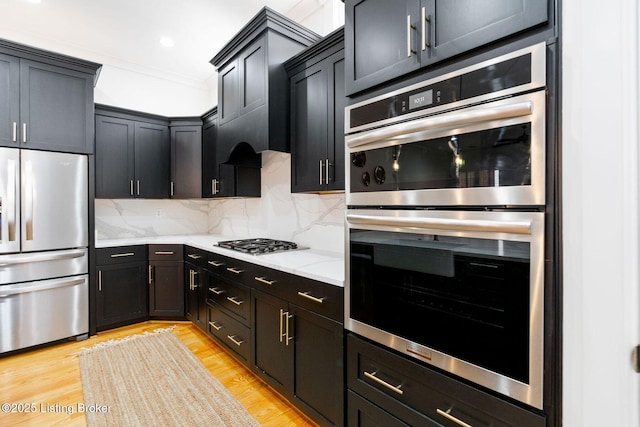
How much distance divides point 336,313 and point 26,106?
329 cm

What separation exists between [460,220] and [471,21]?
2.30 ft

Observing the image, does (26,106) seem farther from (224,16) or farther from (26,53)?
(224,16)

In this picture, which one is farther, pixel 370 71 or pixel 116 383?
pixel 116 383

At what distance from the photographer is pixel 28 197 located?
8.83ft

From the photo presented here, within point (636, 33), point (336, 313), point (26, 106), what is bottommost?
point (336, 313)

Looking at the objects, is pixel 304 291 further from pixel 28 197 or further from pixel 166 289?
pixel 28 197

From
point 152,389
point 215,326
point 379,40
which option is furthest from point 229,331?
point 379,40

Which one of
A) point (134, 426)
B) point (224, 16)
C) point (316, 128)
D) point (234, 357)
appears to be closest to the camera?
point (134, 426)

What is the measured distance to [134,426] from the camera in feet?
6.05

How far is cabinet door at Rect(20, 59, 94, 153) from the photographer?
2.70m

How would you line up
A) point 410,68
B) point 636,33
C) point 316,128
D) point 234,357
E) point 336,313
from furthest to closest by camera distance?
point 234,357, point 316,128, point 336,313, point 410,68, point 636,33

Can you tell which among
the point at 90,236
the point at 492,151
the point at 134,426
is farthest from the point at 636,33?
the point at 90,236

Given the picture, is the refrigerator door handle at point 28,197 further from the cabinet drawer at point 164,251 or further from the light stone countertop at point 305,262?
the light stone countertop at point 305,262

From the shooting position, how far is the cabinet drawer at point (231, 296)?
2342 mm
